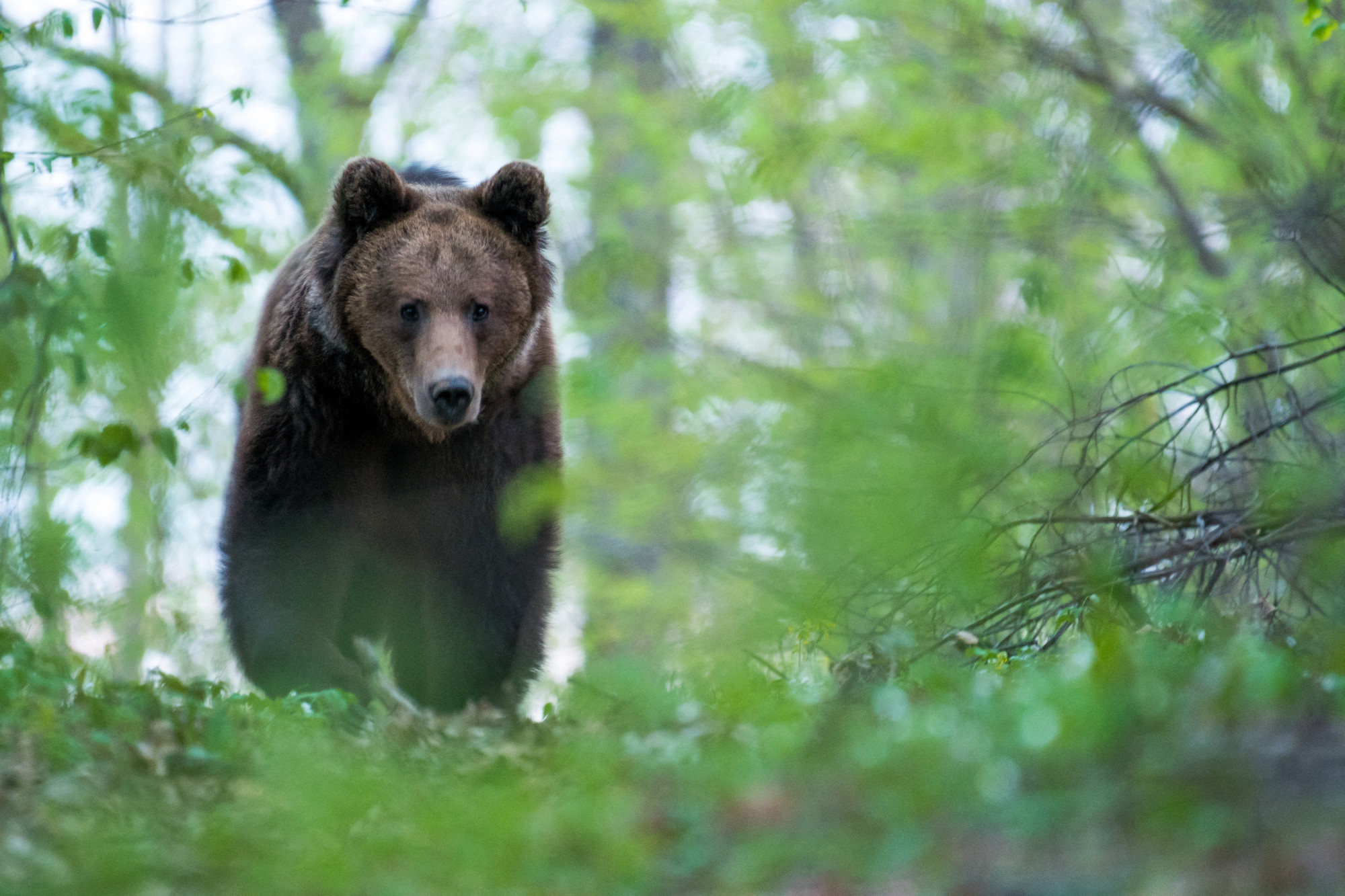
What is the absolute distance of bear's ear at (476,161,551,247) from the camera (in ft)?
20.7

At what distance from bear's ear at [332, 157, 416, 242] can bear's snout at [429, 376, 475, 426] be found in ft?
3.97

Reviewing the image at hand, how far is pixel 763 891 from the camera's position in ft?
7.63

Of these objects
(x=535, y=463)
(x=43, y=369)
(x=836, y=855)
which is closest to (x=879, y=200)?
(x=535, y=463)

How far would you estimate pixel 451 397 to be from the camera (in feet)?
17.9

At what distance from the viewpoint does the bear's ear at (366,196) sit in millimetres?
6055

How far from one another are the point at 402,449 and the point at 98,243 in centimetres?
178

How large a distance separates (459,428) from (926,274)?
14.7 m

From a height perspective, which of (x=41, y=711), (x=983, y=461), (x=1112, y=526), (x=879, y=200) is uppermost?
(x=879, y=200)

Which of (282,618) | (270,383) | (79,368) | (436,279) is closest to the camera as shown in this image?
(270,383)

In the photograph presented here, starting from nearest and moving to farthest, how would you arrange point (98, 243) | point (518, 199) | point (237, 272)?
point (98, 243), point (237, 272), point (518, 199)

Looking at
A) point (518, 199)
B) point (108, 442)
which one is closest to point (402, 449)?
point (518, 199)

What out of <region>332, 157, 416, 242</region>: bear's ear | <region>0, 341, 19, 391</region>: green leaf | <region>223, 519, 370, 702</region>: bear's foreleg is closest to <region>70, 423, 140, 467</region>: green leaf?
<region>0, 341, 19, 391</region>: green leaf

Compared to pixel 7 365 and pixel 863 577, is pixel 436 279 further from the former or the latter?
pixel 863 577

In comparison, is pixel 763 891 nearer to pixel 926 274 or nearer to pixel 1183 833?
pixel 1183 833
